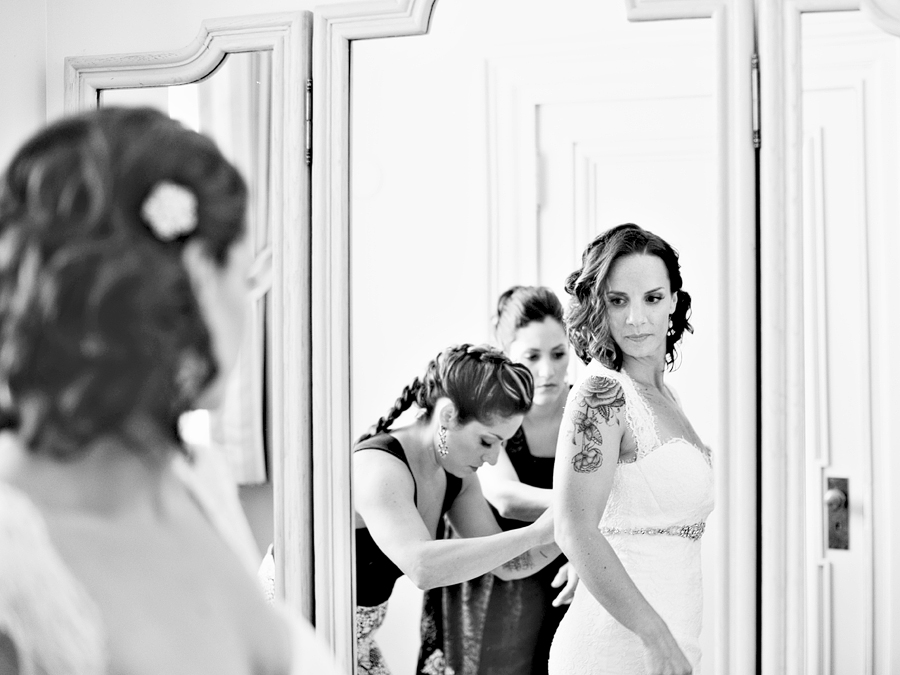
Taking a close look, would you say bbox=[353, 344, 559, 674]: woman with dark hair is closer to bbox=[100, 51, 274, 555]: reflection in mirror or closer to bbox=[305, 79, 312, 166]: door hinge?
bbox=[100, 51, 274, 555]: reflection in mirror

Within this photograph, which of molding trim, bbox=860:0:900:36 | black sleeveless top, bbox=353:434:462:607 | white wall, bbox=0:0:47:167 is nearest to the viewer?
molding trim, bbox=860:0:900:36

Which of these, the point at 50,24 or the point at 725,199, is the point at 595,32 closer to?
the point at 725,199

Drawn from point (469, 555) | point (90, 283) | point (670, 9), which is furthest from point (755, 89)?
point (90, 283)

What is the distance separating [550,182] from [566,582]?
0.53m

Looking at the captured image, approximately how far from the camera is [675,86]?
1.28 metres

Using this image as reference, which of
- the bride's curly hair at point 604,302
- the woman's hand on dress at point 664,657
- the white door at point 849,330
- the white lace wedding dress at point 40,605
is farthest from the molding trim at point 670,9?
the white lace wedding dress at point 40,605

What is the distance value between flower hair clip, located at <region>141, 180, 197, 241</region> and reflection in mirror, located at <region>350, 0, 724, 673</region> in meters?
0.69

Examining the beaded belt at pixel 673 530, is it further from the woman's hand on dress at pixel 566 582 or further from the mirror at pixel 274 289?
the mirror at pixel 274 289

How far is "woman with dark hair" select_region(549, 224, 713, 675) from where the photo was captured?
1.26m

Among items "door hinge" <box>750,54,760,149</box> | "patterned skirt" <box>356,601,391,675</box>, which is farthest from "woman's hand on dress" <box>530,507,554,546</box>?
"door hinge" <box>750,54,760,149</box>

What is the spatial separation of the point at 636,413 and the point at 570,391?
90 millimetres

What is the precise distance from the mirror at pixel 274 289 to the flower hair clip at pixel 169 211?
2.46ft

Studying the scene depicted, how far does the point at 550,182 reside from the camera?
1.29 metres

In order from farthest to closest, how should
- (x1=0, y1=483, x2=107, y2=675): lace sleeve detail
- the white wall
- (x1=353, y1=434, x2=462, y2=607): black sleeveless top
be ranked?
the white wall
(x1=353, y1=434, x2=462, y2=607): black sleeveless top
(x1=0, y1=483, x2=107, y2=675): lace sleeve detail
